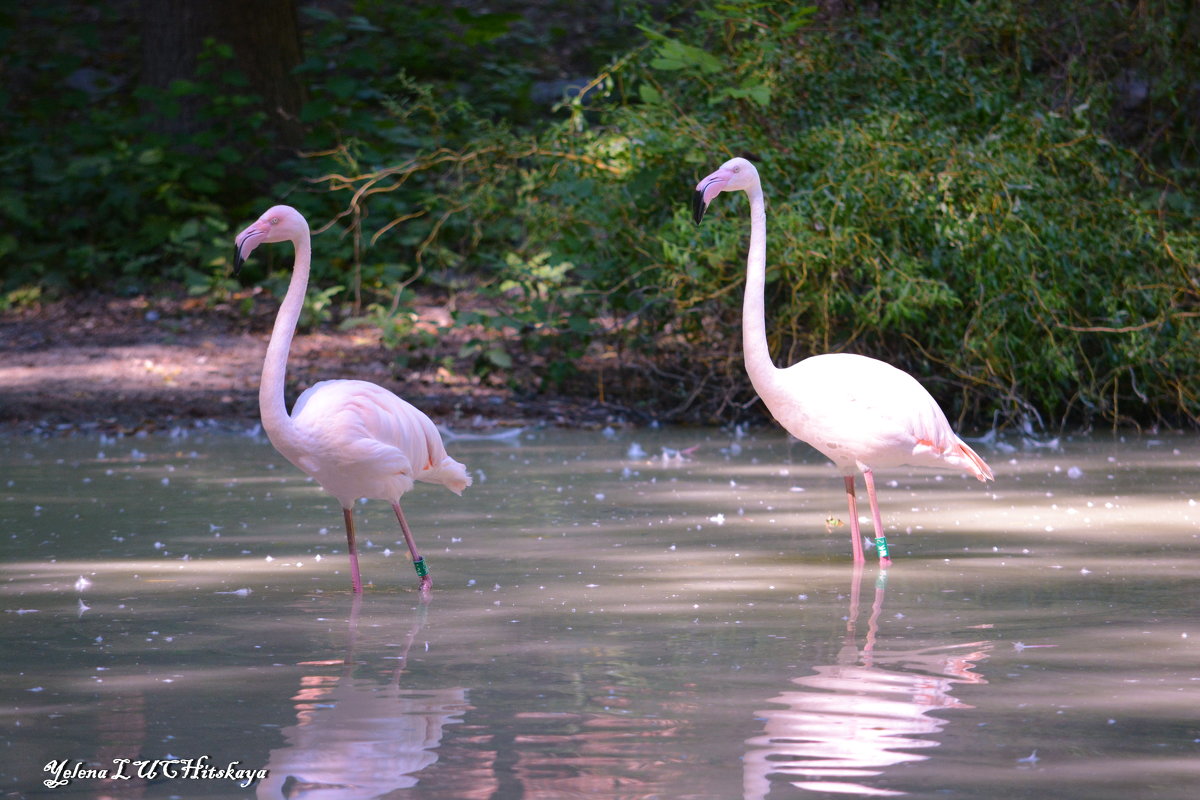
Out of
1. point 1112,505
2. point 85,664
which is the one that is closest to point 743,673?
point 85,664

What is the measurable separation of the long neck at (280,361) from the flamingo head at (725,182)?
1560mm

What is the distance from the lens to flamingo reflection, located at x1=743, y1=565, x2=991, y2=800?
329cm

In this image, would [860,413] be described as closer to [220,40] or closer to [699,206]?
[699,206]

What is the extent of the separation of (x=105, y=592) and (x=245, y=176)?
399 inches

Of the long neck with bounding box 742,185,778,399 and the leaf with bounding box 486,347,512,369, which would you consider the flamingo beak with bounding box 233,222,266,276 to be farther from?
the leaf with bounding box 486,347,512,369

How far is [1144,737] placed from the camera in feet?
11.6

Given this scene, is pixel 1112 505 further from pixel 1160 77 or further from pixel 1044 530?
pixel 1160 77

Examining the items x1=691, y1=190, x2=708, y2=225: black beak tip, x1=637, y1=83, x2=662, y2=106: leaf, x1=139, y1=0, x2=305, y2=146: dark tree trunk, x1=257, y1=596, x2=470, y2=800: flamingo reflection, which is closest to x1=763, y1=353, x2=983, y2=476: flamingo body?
x1=691, y1=190, x2=708, y2=225: black beak tip

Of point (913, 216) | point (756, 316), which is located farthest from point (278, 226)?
point (913, 216)

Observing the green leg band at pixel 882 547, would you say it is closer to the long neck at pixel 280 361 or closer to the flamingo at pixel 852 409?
the flamingo at pixel 852 409

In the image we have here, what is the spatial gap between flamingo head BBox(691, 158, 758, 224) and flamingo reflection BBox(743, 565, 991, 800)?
2126mm

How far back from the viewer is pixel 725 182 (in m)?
6.35

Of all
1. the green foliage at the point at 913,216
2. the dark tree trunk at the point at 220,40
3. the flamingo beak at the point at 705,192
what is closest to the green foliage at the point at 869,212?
the green foliage at the point at 913,216

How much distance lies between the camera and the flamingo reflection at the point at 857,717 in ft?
10.8
